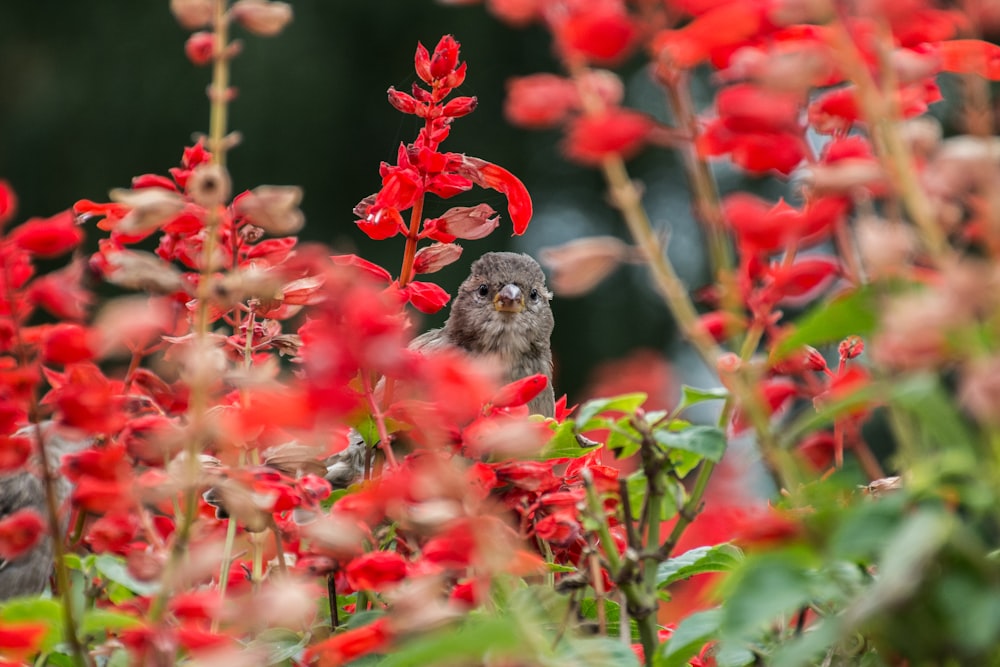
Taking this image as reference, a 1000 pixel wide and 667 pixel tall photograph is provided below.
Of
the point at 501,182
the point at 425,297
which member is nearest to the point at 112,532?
the point at 425,297

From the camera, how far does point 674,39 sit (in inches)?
24.0

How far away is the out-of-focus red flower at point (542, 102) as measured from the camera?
0.61m

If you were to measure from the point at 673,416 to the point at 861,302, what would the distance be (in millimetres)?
243

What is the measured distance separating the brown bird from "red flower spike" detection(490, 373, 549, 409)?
5.30 feet

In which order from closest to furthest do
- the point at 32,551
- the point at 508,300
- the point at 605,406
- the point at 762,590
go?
the point at 762,590
the point at 605,406
the point at 32,551
the point at 508,300

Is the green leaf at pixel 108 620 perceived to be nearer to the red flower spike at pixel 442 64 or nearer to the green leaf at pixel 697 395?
the green leaf at pixel 697 395

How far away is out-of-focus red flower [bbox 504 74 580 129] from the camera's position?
1.99ft

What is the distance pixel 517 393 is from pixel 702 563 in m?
0.17

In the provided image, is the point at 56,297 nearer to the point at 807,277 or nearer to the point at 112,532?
the point at 112,532

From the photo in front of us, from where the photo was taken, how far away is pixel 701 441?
712mm

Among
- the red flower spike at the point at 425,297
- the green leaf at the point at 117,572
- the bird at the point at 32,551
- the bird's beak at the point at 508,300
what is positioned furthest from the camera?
the bird's beak at the point at 508,300

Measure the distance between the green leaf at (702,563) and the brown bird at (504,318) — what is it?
1679mm

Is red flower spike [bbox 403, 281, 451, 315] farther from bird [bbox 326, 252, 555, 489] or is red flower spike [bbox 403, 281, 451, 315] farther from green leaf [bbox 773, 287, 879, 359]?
bird [bbox 326, 252, 555, 489]

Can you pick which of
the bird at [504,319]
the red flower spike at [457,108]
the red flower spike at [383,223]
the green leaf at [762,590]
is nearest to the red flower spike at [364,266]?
the red flower spike at [383,223]
